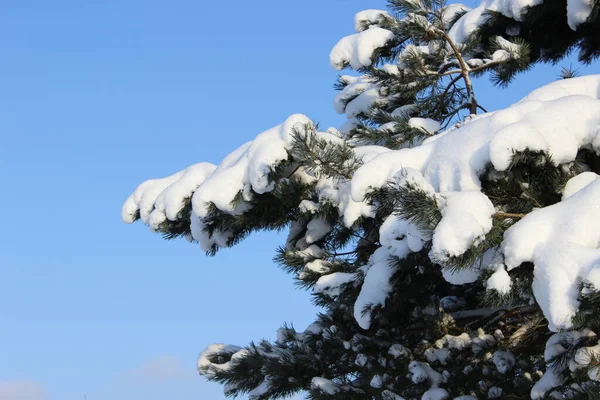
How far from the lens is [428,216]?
335cm

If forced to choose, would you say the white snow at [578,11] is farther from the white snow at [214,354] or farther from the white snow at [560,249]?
the white snow at [214,354]

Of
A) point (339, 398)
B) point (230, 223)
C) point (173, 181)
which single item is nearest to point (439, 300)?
point (339, 398)

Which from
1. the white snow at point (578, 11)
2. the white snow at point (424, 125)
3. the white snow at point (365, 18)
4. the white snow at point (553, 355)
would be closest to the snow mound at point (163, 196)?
the white snow at point (424, 125)

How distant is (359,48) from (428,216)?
3.86m

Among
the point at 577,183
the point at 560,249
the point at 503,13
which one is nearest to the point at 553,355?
the point at 577,183

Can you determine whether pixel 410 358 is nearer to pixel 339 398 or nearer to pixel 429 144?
pixel 339 398

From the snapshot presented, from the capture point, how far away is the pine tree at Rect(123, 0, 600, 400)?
338 cm

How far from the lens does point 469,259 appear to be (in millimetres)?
3320

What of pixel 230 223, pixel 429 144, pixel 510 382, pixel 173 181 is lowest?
pixel 510 382

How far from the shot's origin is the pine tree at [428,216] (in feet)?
11.1

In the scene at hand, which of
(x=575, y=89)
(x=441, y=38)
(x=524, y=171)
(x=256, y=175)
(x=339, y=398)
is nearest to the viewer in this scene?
(x=524, y=171)

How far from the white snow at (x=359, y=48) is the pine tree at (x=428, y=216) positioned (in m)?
0.02

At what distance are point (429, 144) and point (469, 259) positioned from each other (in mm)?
1079

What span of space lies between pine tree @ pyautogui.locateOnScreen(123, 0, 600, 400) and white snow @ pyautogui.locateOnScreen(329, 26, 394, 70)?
0.02 meters
